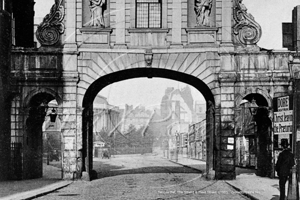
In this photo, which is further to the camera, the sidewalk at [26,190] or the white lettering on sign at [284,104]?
the sidewalk at [26,190]

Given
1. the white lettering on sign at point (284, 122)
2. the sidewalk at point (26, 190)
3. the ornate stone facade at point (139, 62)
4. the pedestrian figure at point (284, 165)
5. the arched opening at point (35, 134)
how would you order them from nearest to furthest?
1. the white lettering on sign at point (284, 122)
2. the pedestrian figure at point (284, 165)
3. the sidewalk at point (26, 190)
4. the ornate stone facade at point (139, 62)
5. the arched opening at point (35, 134)

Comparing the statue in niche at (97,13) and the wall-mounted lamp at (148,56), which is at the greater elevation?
the statue in niche at (97,13)

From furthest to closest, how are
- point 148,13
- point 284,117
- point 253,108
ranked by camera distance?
1. point 253,108
2. point 148,13
3. point 284,117

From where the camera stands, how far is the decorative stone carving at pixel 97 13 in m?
26.5

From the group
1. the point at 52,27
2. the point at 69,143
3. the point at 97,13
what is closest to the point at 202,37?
the point at 97,13

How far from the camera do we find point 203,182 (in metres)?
25.0

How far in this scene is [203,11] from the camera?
26719 millimetres

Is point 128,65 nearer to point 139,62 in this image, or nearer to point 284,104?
point 139,62

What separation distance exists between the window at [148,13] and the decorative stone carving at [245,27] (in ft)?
12.8

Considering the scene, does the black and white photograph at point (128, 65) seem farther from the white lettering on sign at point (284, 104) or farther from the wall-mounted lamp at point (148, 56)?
the white lettering on sign at point (284, 104)

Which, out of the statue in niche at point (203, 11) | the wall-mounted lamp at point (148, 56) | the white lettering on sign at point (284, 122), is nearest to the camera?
the white lettering on sign at point (284, 122)

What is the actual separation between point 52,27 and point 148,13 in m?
4.93

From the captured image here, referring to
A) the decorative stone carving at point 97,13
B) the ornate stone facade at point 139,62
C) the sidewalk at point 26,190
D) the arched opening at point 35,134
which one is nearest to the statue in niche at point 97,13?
the decorative stone carving at point 97,13

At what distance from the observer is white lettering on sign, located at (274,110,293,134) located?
47.4 ft
